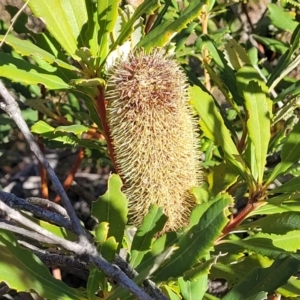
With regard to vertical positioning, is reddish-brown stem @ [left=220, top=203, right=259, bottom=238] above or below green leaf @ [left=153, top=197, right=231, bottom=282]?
below

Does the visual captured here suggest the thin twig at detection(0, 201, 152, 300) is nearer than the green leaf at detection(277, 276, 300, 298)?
Yes

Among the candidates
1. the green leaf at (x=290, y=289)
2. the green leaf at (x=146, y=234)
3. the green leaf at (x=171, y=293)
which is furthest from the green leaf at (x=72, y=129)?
the green leaf at (x=290, y=289)

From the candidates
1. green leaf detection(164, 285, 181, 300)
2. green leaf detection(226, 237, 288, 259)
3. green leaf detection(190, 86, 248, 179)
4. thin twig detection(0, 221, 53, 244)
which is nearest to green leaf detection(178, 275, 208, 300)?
green leaf detection(164, 285, 181, 300)

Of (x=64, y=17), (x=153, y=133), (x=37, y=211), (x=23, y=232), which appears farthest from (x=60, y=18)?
(x=23, y=232)

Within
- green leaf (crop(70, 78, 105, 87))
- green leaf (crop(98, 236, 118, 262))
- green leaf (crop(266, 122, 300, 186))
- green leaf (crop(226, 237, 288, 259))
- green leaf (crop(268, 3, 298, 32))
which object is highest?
green leaf (crop(70, 78, 105, 87))

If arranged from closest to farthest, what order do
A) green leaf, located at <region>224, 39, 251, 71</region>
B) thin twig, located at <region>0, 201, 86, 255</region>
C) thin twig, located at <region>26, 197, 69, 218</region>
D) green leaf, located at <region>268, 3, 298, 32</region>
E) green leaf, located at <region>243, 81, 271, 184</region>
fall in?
thin twig, located at <region>0, 201, 86, 255</region>
thin twig, located at <region>26, 197, 69, 218</region>
green leaf, located at <region>243, 81, 271, 184</region>
green leaf, located at <region>224, 39, 251, 71</region>
green leaf, located at <region>268, 3, 298, 32</region>

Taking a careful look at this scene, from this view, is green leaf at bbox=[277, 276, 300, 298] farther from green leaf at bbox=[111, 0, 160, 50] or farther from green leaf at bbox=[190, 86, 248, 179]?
green leaf at bbox=[111, 0, 160, 50]

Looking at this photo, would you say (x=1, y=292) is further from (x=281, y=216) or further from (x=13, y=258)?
(x=281, y=216)

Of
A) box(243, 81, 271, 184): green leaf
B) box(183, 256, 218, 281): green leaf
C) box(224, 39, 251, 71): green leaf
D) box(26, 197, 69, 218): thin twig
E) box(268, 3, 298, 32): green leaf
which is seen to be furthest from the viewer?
box(268, 3, 298, 32): green leaf
